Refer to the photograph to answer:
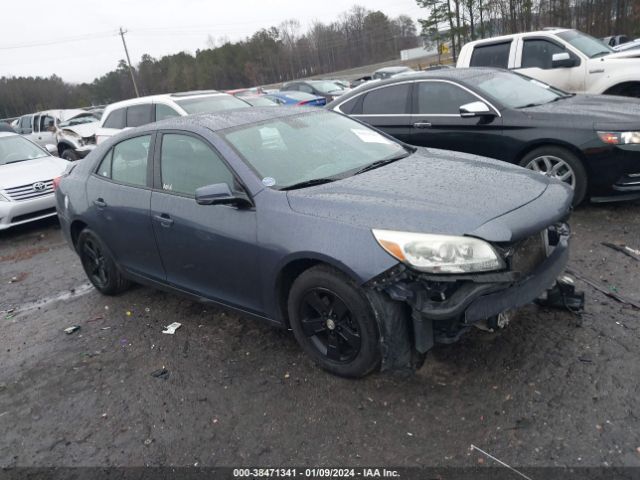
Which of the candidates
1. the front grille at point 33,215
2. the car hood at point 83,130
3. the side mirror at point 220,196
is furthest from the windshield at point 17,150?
the side mirror at point 220,196

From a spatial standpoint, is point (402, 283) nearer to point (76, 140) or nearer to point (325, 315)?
point (325, 315)

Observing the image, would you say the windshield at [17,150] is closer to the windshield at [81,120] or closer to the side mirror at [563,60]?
the windshield at [81,120]

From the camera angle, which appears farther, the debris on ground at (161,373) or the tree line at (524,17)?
the tree line at (524,17)

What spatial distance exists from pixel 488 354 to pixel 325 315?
107 cm

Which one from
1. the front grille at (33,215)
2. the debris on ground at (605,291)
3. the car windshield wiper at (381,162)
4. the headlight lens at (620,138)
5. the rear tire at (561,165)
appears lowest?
the debris on ground at (605,291)

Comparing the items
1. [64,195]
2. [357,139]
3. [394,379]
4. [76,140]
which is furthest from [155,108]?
[394,379]

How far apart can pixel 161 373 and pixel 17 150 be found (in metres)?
7.44

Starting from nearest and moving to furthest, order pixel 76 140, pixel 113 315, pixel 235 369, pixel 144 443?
1. pixel 144 443
2. pixel 235 369
3. pixel 113 315
4. pixel 76 140

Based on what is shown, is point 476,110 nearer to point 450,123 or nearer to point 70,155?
point 450,123

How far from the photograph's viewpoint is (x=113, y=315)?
4.55 meters

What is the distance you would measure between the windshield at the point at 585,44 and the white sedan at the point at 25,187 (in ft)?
28.2

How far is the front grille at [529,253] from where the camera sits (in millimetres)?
2764

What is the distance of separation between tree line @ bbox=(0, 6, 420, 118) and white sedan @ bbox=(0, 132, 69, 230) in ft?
253

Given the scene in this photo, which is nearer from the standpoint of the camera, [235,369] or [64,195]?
[235,369]
